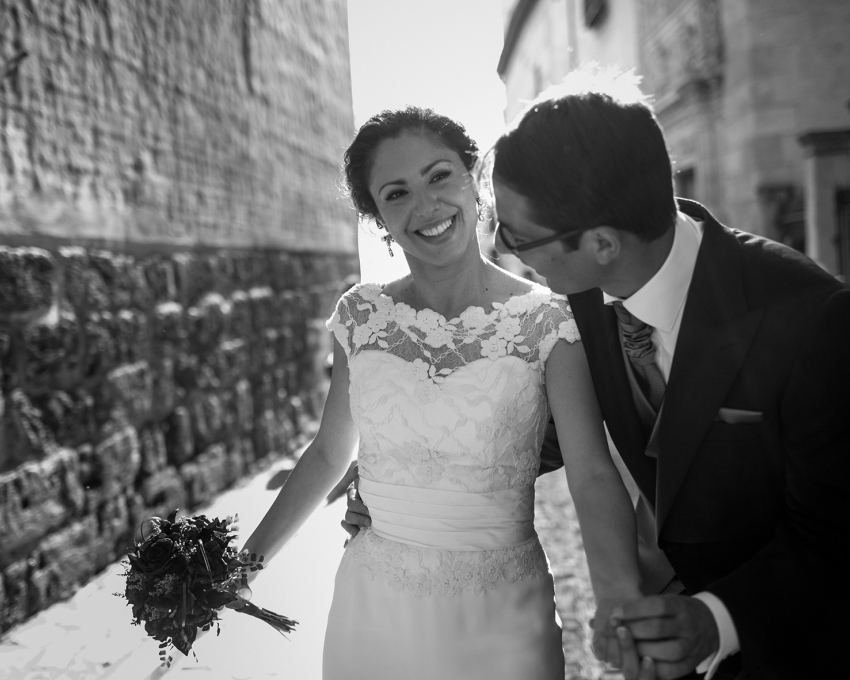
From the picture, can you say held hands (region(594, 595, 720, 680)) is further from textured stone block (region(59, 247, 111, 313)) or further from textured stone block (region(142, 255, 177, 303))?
textured stone block (region(142, 255, 177, 303))

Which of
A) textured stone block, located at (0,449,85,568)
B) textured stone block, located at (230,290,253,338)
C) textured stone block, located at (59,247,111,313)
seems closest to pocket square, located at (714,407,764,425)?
textured stone block, located at (0,449,85,568)

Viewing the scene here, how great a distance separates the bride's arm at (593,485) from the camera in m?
1.40

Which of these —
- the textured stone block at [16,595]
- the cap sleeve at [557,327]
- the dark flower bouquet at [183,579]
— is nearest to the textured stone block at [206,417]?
the textured stone block at [16,595]

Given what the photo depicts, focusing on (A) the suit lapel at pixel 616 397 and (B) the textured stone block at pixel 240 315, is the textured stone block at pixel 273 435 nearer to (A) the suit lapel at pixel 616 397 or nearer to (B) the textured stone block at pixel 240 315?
(B) the textured stone block at pixel 240 315

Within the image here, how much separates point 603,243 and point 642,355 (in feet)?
0.92

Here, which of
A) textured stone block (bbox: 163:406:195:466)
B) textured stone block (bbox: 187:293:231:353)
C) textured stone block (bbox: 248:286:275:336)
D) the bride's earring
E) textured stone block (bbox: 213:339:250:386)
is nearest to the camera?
the bride's earring

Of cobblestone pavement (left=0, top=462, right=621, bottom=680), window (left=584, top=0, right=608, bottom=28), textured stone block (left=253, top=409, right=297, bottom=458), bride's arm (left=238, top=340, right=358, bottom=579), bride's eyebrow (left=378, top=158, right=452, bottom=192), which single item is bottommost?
cobblestone pavement (left=0, top=462, right=621, bottom=680)

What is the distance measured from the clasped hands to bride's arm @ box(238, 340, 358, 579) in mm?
874

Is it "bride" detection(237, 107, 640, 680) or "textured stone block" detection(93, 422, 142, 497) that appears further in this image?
"textured stone block" detection(93, 422, 142, 497)

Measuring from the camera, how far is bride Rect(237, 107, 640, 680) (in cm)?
169

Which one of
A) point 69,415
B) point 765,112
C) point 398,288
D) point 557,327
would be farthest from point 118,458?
point 765,112

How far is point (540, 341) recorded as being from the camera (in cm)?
174

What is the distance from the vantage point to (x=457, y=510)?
1740mm

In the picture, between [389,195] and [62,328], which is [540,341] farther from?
[62,328]
